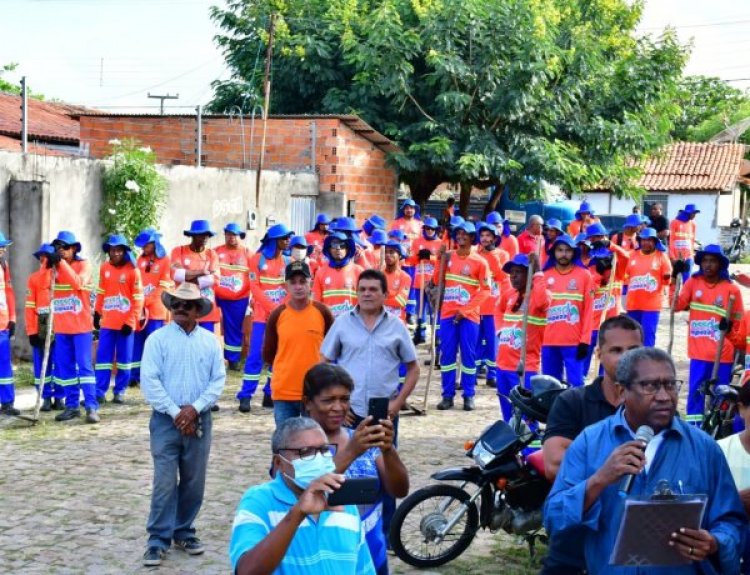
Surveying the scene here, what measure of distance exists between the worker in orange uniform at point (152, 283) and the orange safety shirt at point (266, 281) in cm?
102

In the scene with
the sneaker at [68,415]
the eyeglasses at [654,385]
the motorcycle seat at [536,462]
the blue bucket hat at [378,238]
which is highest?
the blue bucket hat at [378,238]

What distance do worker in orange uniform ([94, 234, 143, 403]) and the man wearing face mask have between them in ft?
31.7

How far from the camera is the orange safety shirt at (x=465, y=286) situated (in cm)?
1388

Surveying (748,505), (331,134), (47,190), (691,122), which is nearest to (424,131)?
(331,134)

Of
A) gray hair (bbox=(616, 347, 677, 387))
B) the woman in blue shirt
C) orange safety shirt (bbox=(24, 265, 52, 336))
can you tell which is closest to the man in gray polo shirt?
the woman in blue shirt

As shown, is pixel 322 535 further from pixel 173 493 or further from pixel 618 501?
pixel 173 493

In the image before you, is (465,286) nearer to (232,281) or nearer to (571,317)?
(571,317)

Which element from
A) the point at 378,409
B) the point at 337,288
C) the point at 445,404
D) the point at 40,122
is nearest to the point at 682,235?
the point at 445,404

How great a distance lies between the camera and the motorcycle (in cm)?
755

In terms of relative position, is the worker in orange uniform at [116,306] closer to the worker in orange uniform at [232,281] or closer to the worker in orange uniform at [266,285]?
the worker in orange uniform at [266,285]

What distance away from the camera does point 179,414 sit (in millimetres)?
7867

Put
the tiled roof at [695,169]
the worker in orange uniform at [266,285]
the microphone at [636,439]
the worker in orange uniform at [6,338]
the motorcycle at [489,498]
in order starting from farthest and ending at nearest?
1. the tiled roof at [695,169]
2. the worker in orange uniform at [266,285]
3. the worker in orange uniform at [6,338]
4. the motorcycle at [489,498]
5. the microphone at [636,439]

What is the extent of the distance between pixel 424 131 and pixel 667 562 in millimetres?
21938

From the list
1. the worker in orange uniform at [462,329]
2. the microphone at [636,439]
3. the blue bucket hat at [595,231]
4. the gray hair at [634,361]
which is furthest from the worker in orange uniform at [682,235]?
the microphone at [636,439]
